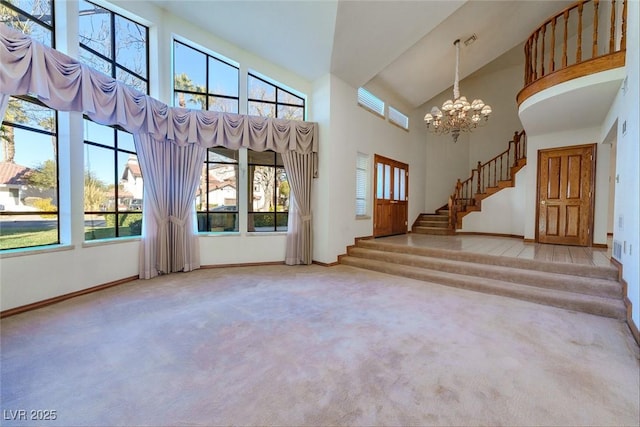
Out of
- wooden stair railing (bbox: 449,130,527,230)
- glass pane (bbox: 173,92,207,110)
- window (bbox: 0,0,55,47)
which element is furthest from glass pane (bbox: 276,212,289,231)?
wooden stair railing (bbox: 449,130,527,230)

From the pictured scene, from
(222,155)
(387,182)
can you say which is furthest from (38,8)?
(387,182)

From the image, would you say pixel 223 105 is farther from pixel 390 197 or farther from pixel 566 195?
pixel 566 195

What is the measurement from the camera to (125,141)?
172 inches

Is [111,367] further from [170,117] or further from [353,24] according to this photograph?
[353,24]

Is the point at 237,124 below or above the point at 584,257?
above

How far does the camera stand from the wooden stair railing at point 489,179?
7251mm

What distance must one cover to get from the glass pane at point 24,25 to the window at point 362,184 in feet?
17.2

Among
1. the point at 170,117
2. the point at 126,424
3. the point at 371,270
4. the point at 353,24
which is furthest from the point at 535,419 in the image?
the point at 170,117

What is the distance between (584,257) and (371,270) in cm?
337

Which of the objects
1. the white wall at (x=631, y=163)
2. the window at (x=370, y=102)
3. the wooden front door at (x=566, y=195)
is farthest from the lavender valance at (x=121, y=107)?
the wooden front door at (x=566, y=195)

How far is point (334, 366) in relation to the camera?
6.70 feet

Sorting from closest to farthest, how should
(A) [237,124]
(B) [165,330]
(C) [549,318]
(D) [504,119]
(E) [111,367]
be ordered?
(E) [111,367] < (B) [165,330] < (C) [549,318] < (A) [237,124] < (D) [504,119]

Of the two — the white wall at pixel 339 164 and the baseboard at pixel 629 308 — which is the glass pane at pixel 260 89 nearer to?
the white wall at pixel 339 164

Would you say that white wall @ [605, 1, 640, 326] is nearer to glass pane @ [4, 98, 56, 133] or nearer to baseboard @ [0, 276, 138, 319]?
baseboard @ [0, 276, 138, 319]
